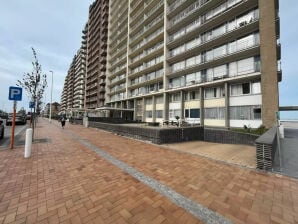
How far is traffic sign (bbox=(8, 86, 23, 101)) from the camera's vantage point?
24.0ft

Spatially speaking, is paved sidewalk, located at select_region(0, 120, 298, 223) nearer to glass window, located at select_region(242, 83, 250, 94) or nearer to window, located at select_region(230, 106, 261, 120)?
window, located at select_region(230, 106, 261, 120)

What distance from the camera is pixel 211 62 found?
68.6 ft

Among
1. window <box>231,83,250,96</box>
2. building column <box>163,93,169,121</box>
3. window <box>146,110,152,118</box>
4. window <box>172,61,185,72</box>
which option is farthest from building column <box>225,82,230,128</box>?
window <box>146,110,152,118</box>

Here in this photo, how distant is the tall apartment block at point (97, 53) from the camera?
5469 cm

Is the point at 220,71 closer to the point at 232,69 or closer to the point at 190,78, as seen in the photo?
the point at 232,69

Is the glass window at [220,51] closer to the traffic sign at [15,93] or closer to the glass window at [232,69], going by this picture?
the glass window at [232,69]

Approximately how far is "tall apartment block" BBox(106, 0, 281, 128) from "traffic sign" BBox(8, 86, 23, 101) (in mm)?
19681

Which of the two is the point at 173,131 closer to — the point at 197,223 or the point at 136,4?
the point at 197,223

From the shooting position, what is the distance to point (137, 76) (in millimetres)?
37344

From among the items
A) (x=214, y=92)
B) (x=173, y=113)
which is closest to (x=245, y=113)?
(x=214, y=92)

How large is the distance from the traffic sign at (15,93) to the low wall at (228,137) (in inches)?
481

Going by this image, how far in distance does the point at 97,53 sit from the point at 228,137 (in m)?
62.1

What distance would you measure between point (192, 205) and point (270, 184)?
2.58 metres

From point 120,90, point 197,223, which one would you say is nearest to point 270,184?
point 197,223
